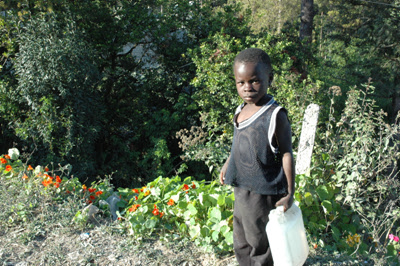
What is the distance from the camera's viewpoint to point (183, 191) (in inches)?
145

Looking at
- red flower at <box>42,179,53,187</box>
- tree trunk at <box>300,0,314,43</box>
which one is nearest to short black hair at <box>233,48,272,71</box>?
red flower at <box>42,179,53,187</box>

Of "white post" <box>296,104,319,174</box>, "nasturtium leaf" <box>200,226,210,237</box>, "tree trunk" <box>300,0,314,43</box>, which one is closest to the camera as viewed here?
"nasturtium leaf" <box>200,226,210,237</box>

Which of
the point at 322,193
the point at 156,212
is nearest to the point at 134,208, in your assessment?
the point at 156,212

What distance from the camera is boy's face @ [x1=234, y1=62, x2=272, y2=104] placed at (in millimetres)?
2184

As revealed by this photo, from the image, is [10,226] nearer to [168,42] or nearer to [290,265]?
[290,265]

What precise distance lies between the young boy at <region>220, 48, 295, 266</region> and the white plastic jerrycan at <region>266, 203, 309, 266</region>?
0.28 feet

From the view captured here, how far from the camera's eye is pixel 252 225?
233 centimetres

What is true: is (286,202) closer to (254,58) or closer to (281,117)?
(281,117)

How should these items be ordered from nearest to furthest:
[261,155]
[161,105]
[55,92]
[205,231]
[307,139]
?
1. [261,155]
2. [205,231]
3. [307,139]
4. [55,92]
5. [161,105]

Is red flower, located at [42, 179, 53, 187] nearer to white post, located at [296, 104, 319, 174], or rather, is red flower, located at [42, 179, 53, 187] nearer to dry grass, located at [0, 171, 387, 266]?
dry grass, located at [0, 171, 387, 266]

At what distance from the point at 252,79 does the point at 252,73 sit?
0.12 ft

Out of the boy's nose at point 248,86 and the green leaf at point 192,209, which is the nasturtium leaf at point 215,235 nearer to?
the green leaf at point 192,209

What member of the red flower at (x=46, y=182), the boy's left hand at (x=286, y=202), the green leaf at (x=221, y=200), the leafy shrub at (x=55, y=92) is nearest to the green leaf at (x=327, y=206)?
the green leaf at (x=221, y=200)

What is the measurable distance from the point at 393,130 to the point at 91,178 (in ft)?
17.9
